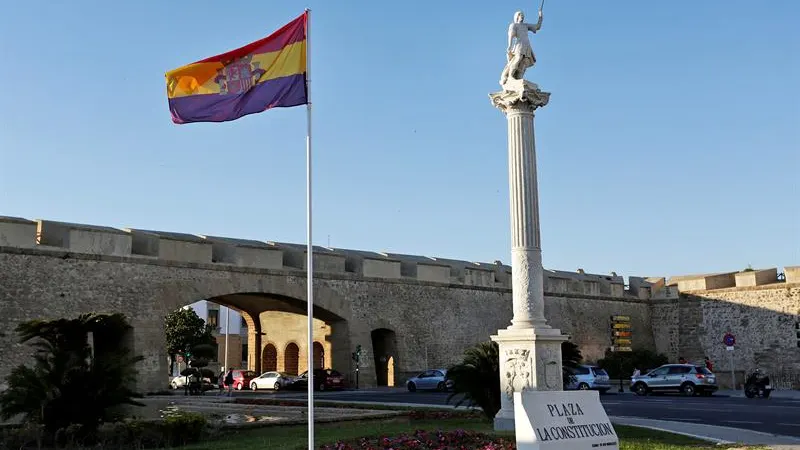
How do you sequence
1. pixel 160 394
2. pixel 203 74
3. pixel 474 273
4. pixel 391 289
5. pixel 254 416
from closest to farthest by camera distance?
pixel 203 74 → pixel 254 416 → pixel 160 394 → pixel 391 289 → pixel 474 273

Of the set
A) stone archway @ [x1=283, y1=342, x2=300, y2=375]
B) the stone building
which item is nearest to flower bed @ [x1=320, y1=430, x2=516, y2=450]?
the stone building

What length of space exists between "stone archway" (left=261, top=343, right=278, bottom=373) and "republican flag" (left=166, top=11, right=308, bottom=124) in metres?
34.8

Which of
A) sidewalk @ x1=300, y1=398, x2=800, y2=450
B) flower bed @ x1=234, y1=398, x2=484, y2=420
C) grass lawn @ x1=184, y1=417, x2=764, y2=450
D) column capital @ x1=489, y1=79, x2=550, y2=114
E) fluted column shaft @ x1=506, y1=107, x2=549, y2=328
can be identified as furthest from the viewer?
flower bed @ x1=234, y1=398, x2=484, y2=420

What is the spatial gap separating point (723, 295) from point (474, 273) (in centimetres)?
1371

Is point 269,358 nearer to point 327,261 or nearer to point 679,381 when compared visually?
point 327,261

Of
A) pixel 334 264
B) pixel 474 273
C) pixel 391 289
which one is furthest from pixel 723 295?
pixel 334 264

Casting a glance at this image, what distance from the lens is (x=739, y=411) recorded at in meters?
21.3

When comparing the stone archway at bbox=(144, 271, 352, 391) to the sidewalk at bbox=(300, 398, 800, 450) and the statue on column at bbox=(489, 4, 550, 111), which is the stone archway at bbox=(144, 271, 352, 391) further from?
the statue on column at bbox=(489, 4, 550, 111)

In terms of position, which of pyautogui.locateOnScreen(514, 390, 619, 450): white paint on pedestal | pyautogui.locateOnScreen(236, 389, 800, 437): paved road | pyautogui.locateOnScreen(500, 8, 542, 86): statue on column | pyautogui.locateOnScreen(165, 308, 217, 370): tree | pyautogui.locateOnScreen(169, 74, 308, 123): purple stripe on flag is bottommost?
pyautogui.locateOnScreen(236, 389, 800, 437): paved road

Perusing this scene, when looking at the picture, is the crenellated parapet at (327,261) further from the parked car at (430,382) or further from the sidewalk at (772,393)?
the sidewalk at (772,393)

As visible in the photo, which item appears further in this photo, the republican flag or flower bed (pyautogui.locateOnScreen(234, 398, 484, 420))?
flower bed (pyautogui.locateOnScreen(234, 398, 484, 420))

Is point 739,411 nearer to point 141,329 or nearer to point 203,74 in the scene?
point 203,74

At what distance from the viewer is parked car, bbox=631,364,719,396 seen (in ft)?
104

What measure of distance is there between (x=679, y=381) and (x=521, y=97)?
20.4m
